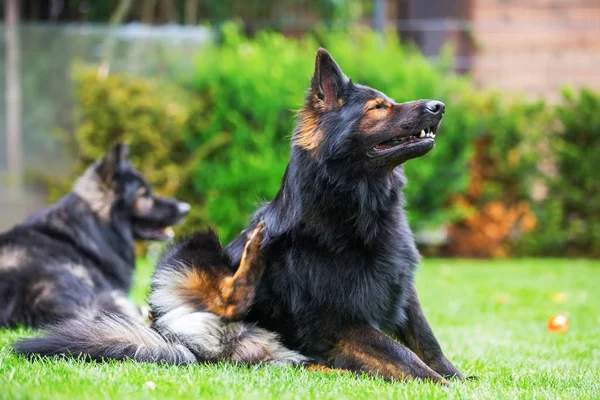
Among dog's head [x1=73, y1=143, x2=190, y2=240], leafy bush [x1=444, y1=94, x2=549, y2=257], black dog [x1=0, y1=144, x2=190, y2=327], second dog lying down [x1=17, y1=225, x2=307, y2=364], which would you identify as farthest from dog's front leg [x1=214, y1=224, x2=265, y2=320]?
leafy bush [x1=444, y1=94, x2=549, y2=257]

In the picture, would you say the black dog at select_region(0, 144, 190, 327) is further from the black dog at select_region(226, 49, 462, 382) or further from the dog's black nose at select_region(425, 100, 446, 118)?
the dog's black nose at select_region(425, 100, 446, 118)

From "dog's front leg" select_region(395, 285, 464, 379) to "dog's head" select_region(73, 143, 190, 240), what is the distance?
11.4 feet

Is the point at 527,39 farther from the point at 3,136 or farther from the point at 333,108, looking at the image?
the point at 333,108

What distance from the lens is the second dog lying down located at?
414 centimetres

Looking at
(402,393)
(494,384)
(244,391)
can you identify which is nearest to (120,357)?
(244,391)

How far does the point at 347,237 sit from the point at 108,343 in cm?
139

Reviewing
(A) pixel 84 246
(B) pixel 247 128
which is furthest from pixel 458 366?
(B) pixel 247 128

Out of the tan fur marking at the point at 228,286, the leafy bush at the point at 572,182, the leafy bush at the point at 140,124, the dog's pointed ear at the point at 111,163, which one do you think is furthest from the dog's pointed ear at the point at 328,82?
the leafy bush at the point at 572,182

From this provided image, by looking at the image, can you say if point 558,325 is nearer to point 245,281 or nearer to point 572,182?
point 245,281

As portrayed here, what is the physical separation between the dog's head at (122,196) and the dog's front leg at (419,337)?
3462 millimetres

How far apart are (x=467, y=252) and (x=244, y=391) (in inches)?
382

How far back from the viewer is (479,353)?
17.1 feet

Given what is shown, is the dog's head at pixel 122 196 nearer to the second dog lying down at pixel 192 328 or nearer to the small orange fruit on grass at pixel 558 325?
the second dog lying down at pixel 192 328

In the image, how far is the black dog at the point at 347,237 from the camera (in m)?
4.09
